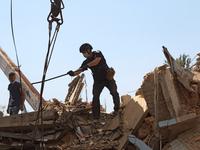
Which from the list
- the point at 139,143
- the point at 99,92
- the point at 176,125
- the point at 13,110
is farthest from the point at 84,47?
the point at 176,125

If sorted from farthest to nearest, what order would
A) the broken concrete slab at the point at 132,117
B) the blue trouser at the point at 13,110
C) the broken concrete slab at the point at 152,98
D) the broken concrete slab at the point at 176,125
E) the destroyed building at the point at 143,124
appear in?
1. the blue trouser at the point at 13,110
2. the broken concrete slab at the point at 132,117
3. the broken concrete slab at the point at 152,98
4. the destroyed building at the point at 143,124
5. the broken concrete slab at the point at 176,125

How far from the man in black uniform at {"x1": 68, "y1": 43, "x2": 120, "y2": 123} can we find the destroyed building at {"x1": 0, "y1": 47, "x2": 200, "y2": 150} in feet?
1.13

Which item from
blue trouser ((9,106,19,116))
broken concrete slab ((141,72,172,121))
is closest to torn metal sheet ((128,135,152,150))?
broken concrete slab ((141,72,172,121))

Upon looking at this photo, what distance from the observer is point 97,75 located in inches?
236

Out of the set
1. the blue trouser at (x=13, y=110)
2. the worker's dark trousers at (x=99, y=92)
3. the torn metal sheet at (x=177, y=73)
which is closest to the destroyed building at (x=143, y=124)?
the torn metal sheet at (x=177, y=73)

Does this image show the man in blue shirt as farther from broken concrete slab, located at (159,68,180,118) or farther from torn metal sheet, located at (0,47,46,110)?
torn metal sheet, located at (0,47,46,110)

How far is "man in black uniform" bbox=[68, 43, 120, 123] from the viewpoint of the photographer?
5871 millimetres

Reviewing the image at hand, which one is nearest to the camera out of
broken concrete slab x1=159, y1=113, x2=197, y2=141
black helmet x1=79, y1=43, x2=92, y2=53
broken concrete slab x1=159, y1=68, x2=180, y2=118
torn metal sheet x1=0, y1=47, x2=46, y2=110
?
broken concrete slab x1=159, y1=113, x2=197, y2=141

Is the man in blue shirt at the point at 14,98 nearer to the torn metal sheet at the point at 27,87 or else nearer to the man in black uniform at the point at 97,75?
the man in black uniform at the point at 97,75

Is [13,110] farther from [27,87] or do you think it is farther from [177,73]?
[27,87]

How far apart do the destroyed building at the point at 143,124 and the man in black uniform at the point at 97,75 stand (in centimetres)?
34

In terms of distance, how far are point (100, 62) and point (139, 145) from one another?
2.12 m

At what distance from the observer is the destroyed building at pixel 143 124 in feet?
15.1

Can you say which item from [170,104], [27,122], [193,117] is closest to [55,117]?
[27,122]
